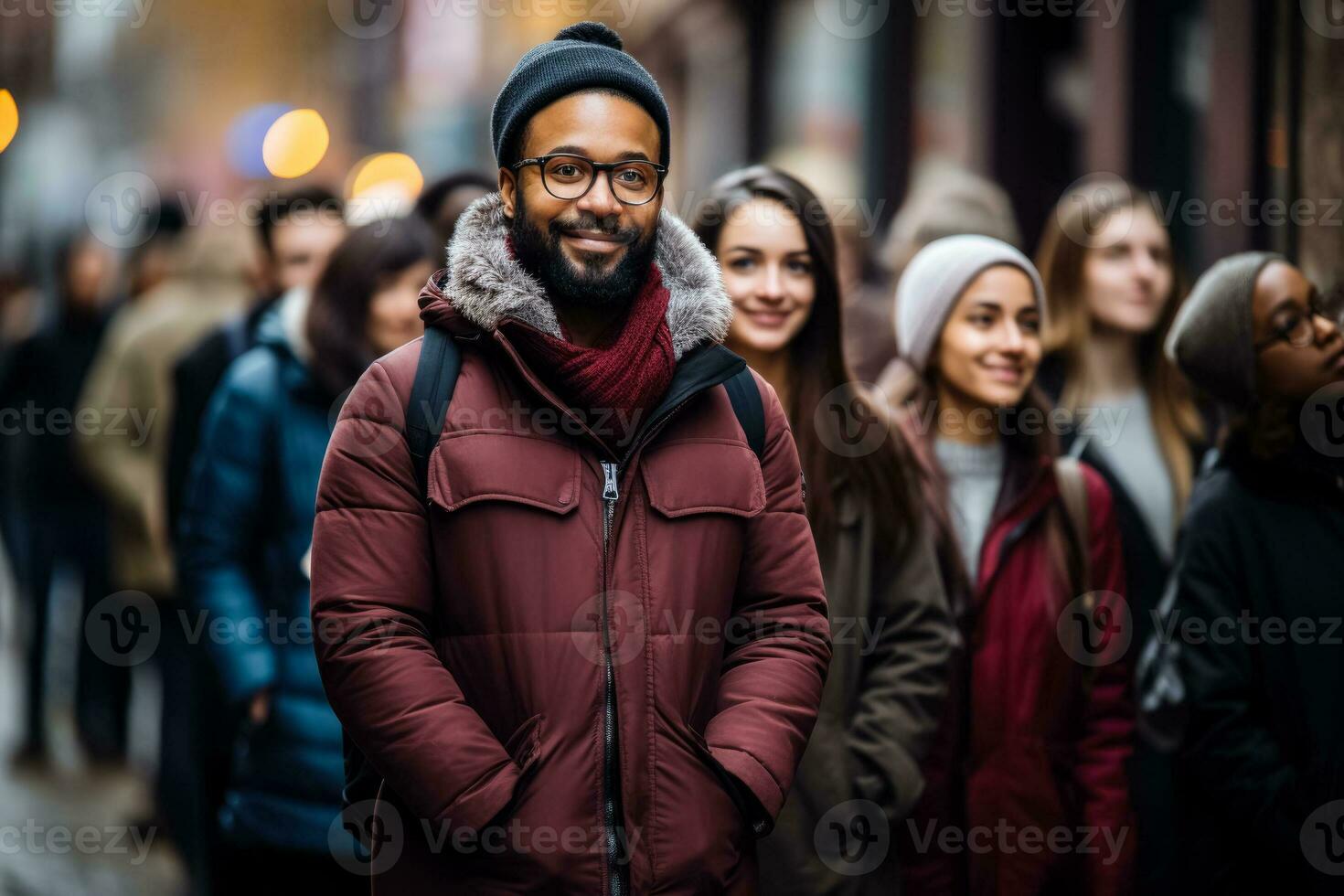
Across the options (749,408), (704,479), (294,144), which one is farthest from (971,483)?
(294,144)

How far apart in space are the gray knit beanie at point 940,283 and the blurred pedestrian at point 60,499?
17.3 feet

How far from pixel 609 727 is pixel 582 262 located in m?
0.87

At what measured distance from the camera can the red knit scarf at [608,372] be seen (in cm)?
326

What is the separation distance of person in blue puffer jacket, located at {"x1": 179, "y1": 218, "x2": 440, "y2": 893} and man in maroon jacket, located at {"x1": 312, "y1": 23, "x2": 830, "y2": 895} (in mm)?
1704

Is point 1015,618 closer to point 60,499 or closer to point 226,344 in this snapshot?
point 226,344

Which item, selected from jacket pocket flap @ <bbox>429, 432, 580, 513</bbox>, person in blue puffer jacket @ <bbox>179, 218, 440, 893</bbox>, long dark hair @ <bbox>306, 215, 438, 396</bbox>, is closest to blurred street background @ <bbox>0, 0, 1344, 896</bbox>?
long dark hair @ <bbox>306, 215, 438, 396</bbox>

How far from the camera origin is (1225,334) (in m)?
4.67

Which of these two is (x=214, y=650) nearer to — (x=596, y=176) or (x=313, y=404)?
(x=313, y=404)

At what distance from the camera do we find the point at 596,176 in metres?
3.31

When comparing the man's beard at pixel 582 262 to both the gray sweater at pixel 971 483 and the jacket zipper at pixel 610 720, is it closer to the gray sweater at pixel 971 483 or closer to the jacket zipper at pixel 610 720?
the jacket zipper at pixel 610 720

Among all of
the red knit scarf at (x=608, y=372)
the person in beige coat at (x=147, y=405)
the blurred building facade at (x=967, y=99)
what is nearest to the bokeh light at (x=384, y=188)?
the blurred building facade at (x=967, y=99)

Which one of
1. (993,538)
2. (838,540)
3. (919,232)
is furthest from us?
(919,232)

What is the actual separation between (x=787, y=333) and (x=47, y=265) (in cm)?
701

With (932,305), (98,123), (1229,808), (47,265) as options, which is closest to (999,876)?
(1229,808)
